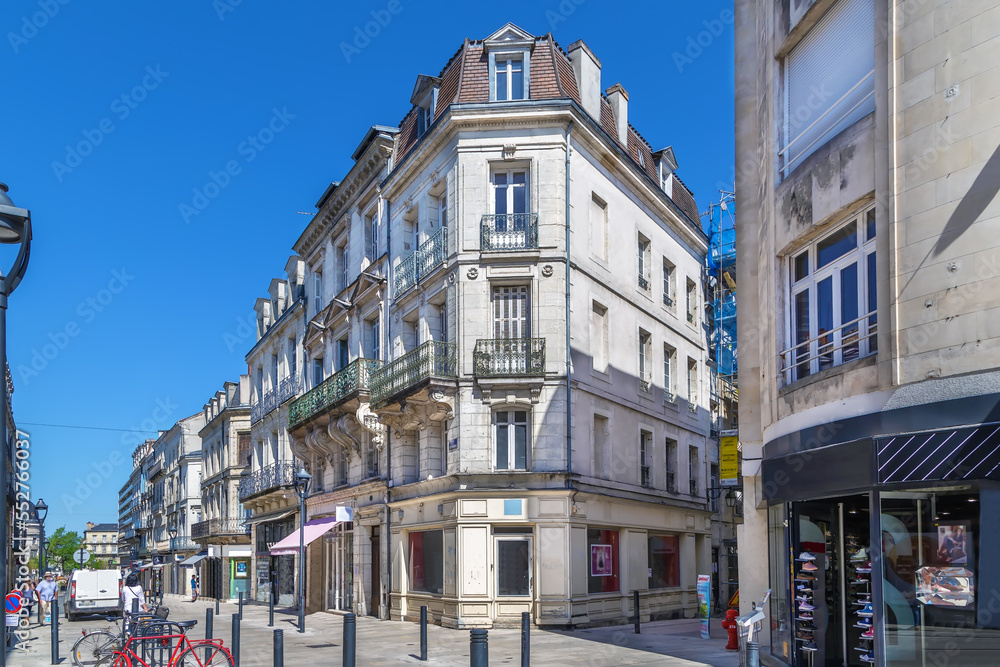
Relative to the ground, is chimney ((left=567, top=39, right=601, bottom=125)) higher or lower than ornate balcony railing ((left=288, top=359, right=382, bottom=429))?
higher

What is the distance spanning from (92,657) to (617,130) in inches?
710

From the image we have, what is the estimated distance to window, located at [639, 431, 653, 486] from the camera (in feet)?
82.8

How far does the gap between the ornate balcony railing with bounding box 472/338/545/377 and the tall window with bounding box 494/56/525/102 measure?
19.6 ft

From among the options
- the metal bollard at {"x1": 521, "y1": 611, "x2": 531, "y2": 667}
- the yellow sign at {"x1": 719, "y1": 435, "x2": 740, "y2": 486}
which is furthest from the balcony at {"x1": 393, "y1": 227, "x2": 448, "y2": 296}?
the metal bollard at {"x1": 521, "y1": 611, "x2": 531, "y2": 667}

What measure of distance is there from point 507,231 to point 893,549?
46.3 ft

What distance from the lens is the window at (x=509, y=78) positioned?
899 inches

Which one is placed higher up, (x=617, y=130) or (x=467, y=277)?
(x=617, y=130)

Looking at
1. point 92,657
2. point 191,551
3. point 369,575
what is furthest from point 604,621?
point 191,551

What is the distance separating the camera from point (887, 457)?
9.18 meters

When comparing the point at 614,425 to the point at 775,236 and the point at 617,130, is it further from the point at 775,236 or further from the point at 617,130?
the point at 775,236

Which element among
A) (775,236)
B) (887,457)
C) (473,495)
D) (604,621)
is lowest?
(604,621)

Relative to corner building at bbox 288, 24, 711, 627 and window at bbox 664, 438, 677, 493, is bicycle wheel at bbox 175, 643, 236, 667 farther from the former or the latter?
window at bbox 664, 438, 677, 493

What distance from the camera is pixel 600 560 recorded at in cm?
2234

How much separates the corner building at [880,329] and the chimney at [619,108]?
1260cm
